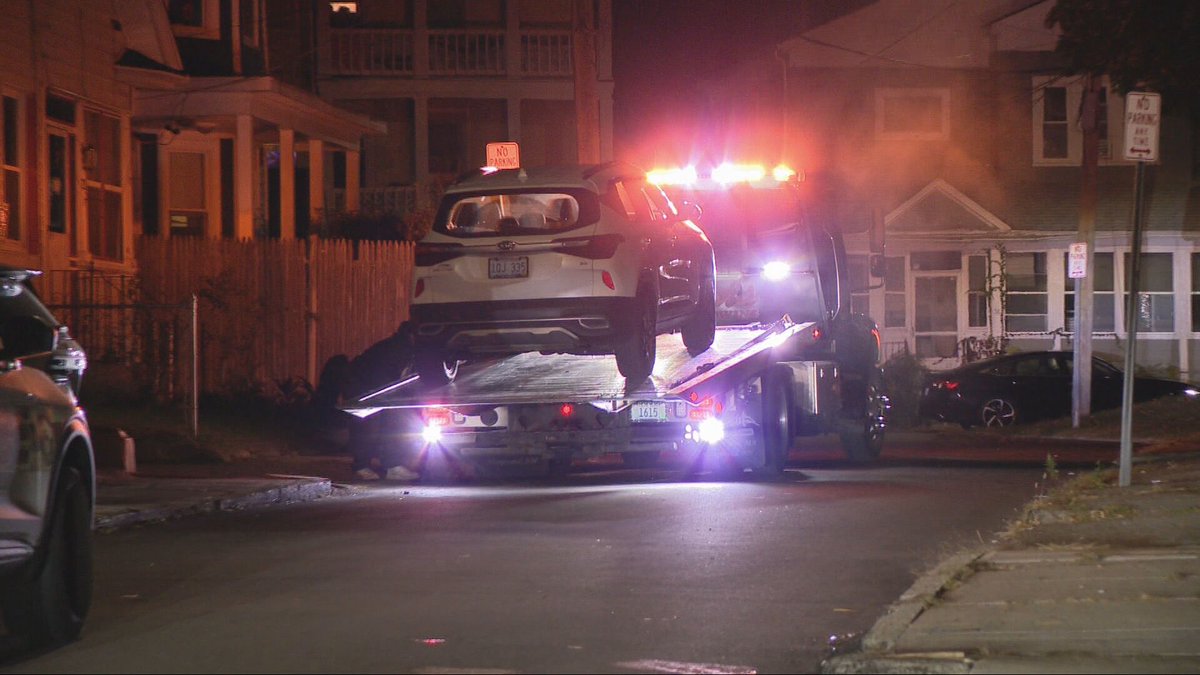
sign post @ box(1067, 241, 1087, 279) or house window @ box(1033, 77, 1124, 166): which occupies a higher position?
house window @ box(1033, 77, 1124, 166)

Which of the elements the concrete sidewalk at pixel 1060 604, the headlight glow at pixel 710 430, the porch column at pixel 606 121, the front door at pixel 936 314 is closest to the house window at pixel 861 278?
the front door at pixel 936 314

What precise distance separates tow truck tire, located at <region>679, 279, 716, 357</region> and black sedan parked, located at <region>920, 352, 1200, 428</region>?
1159 centimetres

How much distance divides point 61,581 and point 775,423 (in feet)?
31.9

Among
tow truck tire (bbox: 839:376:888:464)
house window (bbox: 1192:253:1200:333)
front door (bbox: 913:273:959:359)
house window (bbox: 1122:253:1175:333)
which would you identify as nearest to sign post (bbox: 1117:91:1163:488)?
tow truck tire (bbox: 839:376:888:464)

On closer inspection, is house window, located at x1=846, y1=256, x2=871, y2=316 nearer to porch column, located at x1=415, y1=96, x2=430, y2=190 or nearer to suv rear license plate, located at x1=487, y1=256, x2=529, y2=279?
porch column, located at x1=415, y1=96, x2=430, y2=190

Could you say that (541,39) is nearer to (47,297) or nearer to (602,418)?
(47,297)

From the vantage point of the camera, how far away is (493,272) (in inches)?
571

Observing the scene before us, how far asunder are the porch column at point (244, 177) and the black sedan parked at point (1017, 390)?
12.0 m

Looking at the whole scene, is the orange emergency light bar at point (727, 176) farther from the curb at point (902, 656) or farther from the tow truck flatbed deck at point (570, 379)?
the curb at point (902, 656)

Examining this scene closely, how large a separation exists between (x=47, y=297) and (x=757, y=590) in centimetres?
1531

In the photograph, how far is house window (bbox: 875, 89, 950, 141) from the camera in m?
34.5

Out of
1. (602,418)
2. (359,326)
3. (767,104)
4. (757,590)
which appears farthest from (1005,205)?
(757,590)

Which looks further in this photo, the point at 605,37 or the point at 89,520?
the point at 605,37

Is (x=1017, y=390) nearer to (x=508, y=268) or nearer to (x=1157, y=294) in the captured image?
(x=1157, y=294)
